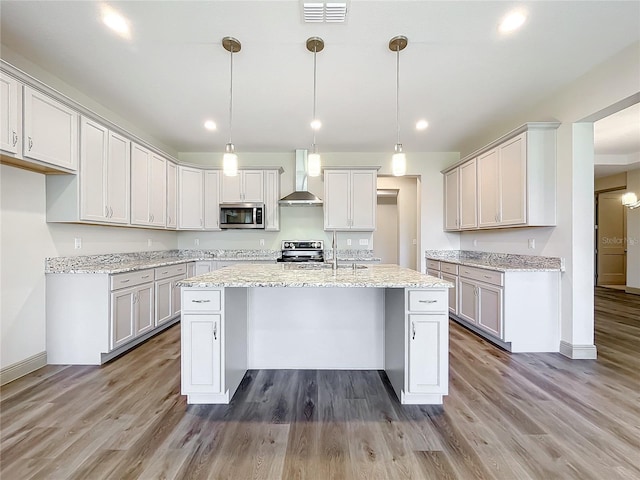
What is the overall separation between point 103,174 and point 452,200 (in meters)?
4.92

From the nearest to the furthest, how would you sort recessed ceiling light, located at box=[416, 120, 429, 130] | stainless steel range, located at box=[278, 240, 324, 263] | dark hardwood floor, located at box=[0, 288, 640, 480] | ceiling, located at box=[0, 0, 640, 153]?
1. dark hardwood floor, located at box=[0, 288, 640, 480]
2. ceiling, located at box=[0, 0, 640, 153]
3. recessed ceiling light, located at box=[416, 120, 429, 130]
4. stainless steel range, located at box=[278, 240, 324, 263]

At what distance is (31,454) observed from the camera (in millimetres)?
1604

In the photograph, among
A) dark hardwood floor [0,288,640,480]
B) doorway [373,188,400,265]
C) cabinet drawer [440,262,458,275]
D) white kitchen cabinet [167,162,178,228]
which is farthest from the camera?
doorway [373,188,400,265]

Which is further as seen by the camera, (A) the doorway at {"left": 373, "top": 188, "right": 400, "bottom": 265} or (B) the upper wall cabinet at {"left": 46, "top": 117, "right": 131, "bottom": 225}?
(A) the doorway at {"left": 373, "top": 188, "right": 400, "bottom": 265}

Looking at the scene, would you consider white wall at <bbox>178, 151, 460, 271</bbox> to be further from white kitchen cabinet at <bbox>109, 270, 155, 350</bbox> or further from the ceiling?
white kitchen cabinet at <bbox>109, 270, 155, 350</bbox>

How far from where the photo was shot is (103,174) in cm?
309

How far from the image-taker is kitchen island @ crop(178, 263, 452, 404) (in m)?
2.02

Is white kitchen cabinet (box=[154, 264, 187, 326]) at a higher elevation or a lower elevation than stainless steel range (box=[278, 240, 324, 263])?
lower

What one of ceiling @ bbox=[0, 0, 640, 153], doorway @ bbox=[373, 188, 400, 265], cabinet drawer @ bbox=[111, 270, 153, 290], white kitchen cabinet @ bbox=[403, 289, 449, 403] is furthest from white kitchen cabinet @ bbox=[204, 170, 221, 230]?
doorway @ bbox=[373, 188, 400, 265]

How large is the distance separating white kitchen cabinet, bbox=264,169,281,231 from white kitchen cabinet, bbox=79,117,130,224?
2.00 m

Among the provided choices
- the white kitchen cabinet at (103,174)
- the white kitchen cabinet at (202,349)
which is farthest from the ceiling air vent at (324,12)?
the white kitchen cabinet at (103,174)

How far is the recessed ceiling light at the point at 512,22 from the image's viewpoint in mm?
2018

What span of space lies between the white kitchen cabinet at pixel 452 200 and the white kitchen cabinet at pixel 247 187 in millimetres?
3232

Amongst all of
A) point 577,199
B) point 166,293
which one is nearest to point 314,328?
point 166,293
